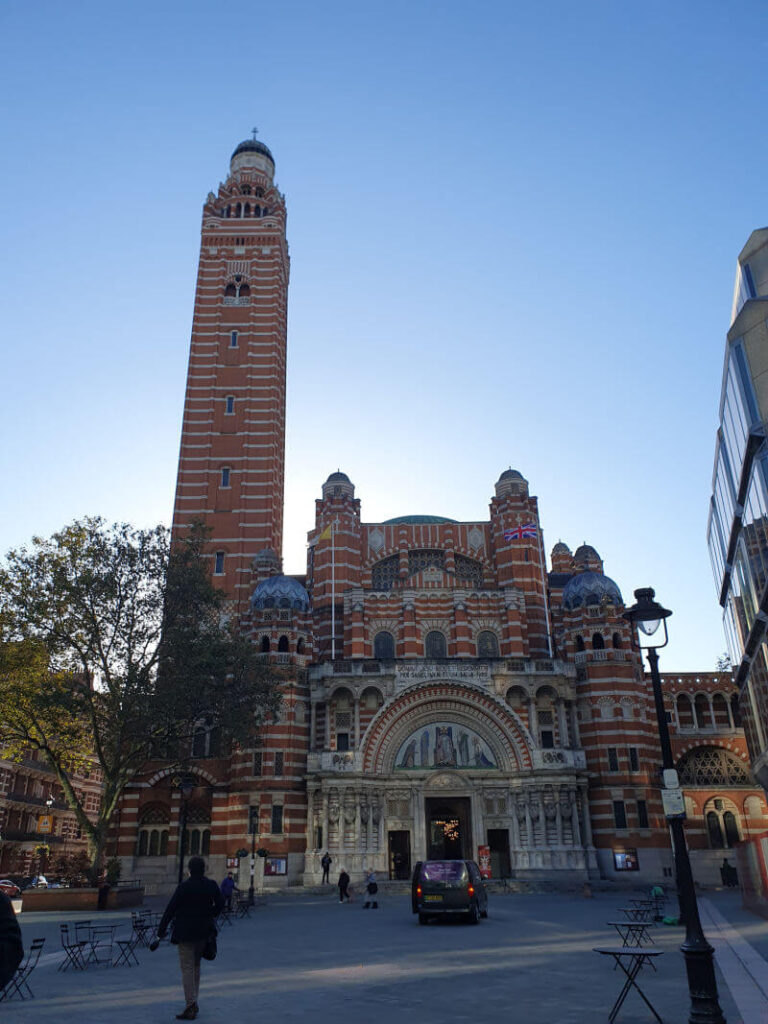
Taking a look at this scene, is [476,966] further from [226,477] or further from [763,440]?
[226,477]

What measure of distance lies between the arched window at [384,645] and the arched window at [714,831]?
20.5 metres

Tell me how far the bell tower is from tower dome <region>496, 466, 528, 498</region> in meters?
15.2

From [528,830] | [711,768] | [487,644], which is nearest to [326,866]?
[528,830]

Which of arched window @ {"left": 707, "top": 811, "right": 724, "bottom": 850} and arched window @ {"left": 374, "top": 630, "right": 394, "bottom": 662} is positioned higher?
arched window @ {"left": 374, "top": 630, "right": 394, "bottom": 662}

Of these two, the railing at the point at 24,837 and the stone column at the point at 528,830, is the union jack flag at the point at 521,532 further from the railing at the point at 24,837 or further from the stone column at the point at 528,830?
the railing at the point at 24,837

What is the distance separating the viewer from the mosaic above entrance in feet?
139

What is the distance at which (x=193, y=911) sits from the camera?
32.5 ft

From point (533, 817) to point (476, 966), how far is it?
93.8 ft

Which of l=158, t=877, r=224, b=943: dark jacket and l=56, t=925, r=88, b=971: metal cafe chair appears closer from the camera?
l=158, t=877, r=224, b=943: dark jacket

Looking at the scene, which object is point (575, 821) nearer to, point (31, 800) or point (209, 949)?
point (209, 949)

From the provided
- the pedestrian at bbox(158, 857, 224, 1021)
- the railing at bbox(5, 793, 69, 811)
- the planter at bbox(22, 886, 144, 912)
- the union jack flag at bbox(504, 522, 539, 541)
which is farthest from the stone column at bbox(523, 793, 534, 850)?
the pedestrian at bbox(158, 857, 224, 1021)

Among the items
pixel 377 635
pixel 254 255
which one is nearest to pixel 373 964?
pixel 377 635

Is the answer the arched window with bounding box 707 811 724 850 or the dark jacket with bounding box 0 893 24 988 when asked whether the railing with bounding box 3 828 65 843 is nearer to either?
the arched window with bounding box 707 811 724 850

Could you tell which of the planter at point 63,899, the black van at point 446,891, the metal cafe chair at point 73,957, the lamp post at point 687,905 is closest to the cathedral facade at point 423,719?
the planter at point 63,899
